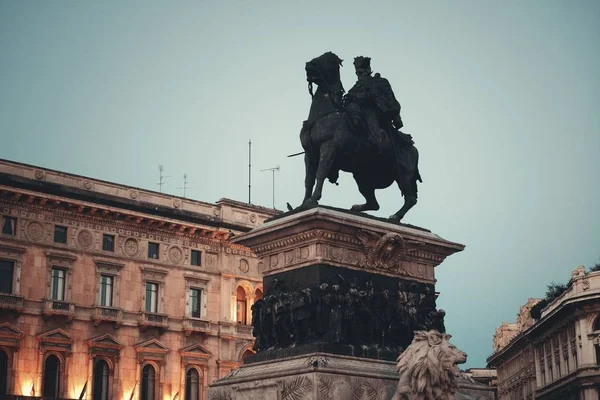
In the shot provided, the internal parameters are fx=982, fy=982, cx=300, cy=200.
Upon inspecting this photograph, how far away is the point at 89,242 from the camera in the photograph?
1989 inches

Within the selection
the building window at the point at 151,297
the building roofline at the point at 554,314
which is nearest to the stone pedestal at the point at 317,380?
the building window at the point at 151,297

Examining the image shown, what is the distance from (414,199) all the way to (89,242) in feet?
114

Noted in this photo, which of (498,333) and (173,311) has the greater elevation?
(498,333)

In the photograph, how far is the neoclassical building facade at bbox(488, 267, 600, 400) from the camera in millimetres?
62812

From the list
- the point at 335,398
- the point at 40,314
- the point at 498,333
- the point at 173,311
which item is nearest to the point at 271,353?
the point at 335,398

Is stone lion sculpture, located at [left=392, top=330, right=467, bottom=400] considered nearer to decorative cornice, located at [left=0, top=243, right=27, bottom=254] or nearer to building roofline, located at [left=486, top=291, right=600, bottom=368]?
decorative cornice, located at [left=0, top=243, right=27, bottom=254]

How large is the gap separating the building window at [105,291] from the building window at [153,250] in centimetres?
280

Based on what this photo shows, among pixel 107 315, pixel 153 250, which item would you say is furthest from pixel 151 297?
pixel 107 315

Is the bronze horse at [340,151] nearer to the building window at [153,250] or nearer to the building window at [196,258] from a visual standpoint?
the building window at [153,250]

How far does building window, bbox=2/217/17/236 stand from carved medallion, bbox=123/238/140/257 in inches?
241

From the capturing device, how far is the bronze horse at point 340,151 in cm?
1684

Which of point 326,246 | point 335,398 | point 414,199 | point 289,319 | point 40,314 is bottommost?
point 335,398

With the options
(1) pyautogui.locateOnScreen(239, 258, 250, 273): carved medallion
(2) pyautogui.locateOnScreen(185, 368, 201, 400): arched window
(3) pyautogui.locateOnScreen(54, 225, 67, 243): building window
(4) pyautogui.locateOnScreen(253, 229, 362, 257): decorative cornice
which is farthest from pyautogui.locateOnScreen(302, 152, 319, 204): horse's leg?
(1) pyautogui.locateOnScreen(239, 258, 250, 273): carved medallion

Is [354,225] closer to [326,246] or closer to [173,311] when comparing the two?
[326,246]
